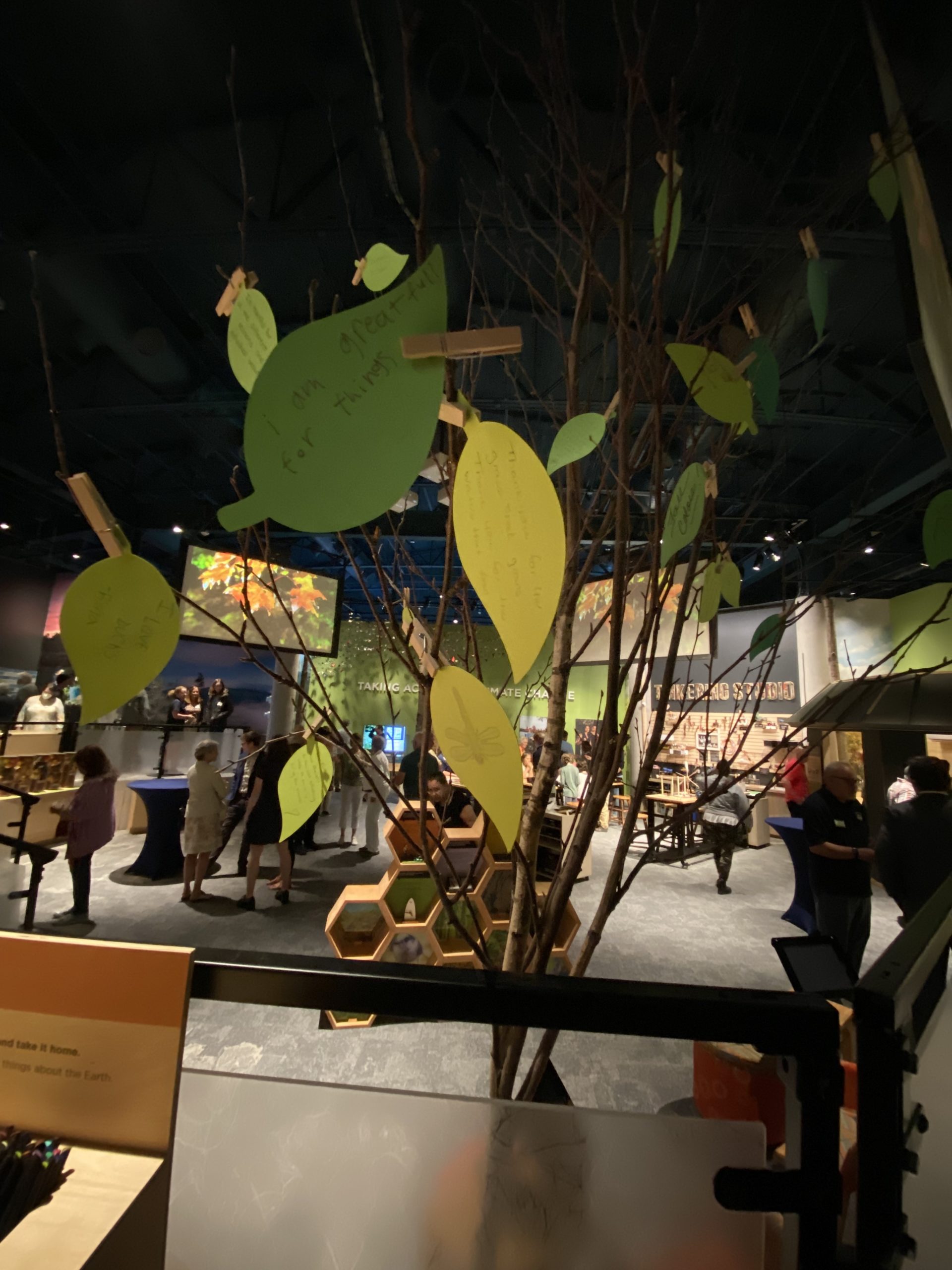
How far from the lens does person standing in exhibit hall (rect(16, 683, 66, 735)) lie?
18.0 feet

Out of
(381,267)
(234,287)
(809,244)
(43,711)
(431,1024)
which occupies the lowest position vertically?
(431,1024)

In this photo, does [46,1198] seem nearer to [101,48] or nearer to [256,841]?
[256,841]

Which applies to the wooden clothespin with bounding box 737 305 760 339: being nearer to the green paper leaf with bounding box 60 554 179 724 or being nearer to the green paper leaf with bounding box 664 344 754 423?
the green paper leaf with bounding box 664 344 754 423

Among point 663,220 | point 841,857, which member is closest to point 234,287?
point 663,220

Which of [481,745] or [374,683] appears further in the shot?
[374,683]

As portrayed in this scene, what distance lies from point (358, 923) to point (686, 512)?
8.55ft

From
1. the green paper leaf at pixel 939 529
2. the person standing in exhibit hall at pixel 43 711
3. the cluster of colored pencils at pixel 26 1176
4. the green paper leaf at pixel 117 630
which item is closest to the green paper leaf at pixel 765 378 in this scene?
the green paper leaf at pixel 939 529

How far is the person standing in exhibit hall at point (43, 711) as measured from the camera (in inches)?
215

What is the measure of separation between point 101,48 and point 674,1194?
4.12 meters

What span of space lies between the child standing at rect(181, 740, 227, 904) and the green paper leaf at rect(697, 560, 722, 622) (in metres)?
3.66

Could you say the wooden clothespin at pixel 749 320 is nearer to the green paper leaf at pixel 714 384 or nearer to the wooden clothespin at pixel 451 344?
the green paper leaf at pixel 714 384

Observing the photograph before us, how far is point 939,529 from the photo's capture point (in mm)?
740

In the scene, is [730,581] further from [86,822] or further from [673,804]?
[673,804]

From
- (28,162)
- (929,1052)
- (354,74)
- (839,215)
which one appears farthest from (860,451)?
(28,162)
